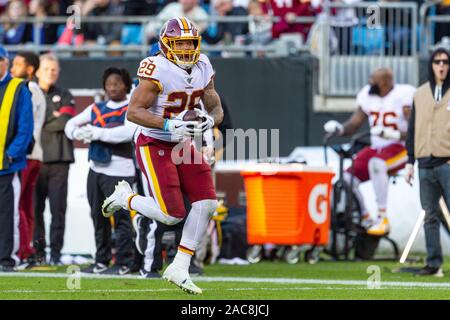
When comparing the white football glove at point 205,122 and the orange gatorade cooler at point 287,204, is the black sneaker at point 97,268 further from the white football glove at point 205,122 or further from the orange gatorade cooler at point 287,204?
the white football glove at point 205,122

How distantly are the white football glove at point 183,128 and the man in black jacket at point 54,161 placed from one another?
149 inches

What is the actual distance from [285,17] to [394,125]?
13.2 ft

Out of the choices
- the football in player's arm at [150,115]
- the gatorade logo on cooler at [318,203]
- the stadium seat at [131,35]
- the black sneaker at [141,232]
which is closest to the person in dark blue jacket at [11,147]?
the black sneaker at [141,232]

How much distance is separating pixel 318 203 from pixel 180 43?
4627 millimetres

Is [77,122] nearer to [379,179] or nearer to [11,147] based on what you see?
[11,147]

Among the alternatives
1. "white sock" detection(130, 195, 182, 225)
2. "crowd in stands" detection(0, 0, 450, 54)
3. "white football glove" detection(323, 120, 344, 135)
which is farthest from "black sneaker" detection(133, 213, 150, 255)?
"crowd in stands" detection(0, 0, 450, 54)

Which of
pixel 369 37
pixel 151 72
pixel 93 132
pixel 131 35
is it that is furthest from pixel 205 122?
pixel 131 35

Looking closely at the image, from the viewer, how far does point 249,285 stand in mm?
10562

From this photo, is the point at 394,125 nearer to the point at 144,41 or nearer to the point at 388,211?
the point at 388,211

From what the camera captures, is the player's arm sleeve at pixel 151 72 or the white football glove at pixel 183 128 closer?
the white football glove at pixel 183 128

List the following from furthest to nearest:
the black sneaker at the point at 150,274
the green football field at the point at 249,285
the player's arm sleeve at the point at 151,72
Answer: the black sneaker at the point at 150,274
the player's arm sleeve at the point at 151,72
the green football field at the point at 249,285

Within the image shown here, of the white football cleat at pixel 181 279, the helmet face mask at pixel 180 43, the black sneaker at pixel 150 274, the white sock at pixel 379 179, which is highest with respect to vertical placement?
the helmet face mask at pixel 180 43

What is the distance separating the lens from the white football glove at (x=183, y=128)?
936 cm

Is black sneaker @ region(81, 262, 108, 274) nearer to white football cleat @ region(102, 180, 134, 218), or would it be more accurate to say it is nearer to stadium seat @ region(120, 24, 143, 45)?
white football cleat @ region(102, 180, 134, 218)
